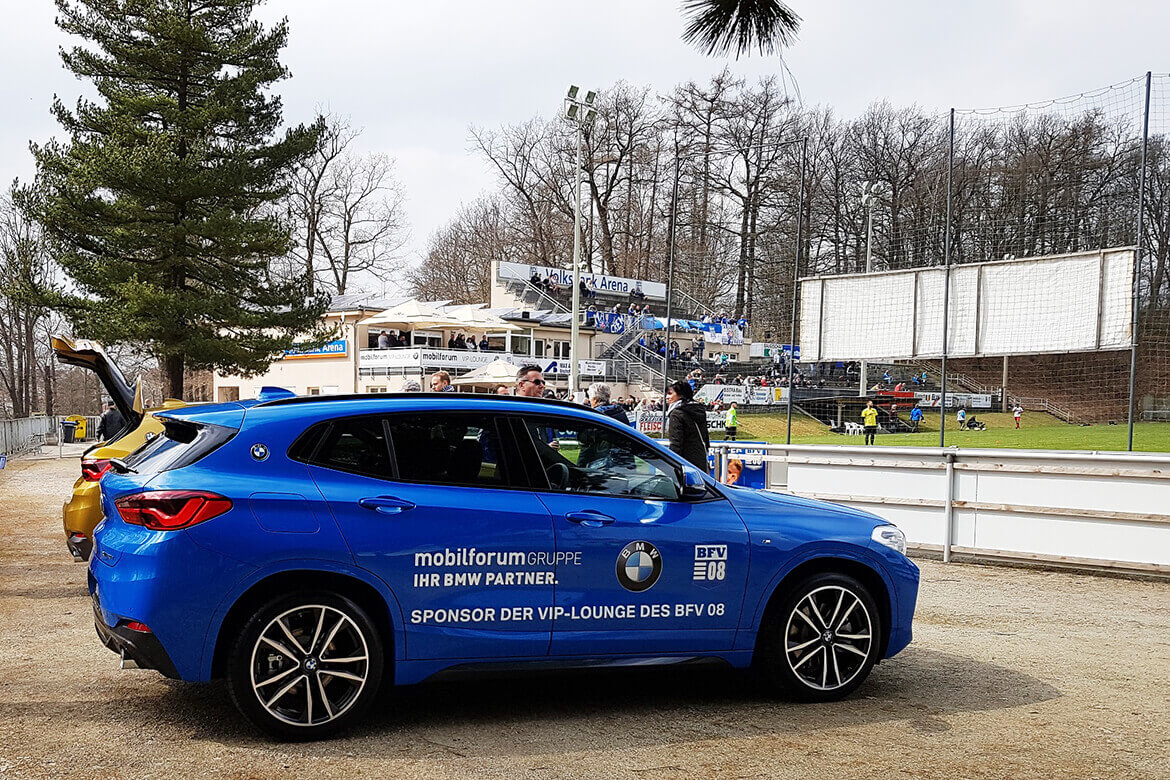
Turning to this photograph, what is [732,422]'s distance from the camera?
3158 cm

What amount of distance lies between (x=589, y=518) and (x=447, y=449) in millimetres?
818

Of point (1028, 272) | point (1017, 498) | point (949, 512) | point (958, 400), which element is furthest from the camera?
point (958, 400)

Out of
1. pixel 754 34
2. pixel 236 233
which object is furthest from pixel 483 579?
pixel 236 233

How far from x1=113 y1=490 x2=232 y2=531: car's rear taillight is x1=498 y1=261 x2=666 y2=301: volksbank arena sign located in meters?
59.6

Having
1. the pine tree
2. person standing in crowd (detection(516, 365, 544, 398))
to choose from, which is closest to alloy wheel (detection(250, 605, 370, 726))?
person standing in crowd (detection(516, 365, 544, 398))

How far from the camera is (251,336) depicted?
1335 inches

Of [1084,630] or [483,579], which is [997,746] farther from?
[1084,630]

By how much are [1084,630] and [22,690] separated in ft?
24.4

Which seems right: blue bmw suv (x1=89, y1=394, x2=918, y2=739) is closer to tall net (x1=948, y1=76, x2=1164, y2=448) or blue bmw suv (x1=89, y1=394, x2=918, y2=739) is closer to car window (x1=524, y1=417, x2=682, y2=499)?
car window (x1=524, y1=417, x2=682, y2=499)

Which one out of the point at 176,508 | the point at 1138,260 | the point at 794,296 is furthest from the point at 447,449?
the point at 794,296

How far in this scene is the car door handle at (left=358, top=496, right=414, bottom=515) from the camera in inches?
219

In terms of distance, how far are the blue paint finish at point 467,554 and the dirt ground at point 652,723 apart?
39 cm

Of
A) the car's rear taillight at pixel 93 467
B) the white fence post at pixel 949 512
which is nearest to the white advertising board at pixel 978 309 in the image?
the white fence post at pixel 949 512

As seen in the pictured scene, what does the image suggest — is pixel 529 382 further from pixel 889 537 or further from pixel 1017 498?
pixel 1017 498
